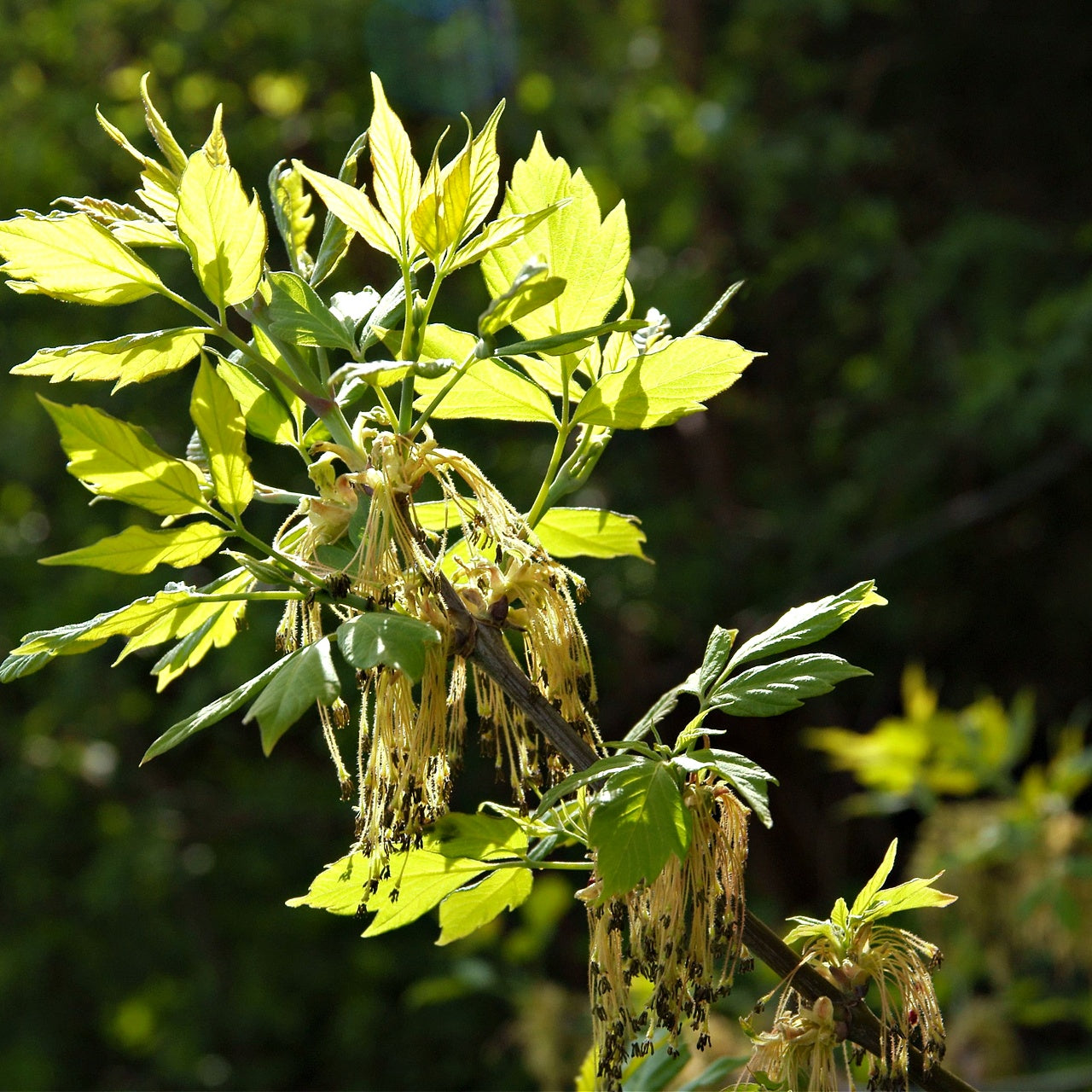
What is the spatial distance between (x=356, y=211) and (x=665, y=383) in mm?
122

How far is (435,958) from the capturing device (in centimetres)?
282

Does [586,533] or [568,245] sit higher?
[568,245]

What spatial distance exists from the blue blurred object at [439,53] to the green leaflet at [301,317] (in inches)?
102

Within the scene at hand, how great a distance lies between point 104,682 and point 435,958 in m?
1.01

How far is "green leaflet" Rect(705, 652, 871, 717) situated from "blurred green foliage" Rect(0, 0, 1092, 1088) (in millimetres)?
2155

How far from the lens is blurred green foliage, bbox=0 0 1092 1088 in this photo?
2.79 metres

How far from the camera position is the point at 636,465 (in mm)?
3047

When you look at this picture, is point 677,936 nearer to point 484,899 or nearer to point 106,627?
point 484,899

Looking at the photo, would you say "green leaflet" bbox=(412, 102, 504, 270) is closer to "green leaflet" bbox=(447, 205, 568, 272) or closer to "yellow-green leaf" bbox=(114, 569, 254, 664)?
"green leaflet" bbox=(447, 205, 568, 272)

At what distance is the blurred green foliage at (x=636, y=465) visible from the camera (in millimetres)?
2787

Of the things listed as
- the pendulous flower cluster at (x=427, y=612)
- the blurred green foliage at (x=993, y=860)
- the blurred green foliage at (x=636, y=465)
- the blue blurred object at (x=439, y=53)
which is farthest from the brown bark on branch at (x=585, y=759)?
the blue blurred object at (x=439, y=53)

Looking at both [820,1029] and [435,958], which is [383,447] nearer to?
[820,1029]

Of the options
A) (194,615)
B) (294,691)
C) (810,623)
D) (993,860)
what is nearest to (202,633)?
(194,615)

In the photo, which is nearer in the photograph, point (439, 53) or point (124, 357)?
point (124, 357)
